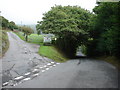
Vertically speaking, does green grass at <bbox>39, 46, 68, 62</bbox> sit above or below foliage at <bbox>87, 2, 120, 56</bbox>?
below

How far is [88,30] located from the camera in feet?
62.5

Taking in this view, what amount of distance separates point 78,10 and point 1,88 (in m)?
18.1

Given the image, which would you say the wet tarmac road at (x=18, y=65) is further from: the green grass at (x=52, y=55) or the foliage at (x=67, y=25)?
the foliage at (x=67, y=25)

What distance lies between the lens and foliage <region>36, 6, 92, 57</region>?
55.2ft

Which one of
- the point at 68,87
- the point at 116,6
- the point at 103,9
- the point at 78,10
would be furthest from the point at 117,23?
the point at 78,10

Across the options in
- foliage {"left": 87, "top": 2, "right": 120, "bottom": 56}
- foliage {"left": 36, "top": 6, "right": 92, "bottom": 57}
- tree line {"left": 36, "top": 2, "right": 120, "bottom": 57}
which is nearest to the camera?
foliage {"left": 87, "top": 2, "right": 120, "bottom": 56}

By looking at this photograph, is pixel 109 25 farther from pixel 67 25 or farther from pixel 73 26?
pixel 67 25

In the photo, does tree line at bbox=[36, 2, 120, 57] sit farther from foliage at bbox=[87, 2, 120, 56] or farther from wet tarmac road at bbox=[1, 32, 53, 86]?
wet tarmac road at bbox=[1, 32, 53, 86]

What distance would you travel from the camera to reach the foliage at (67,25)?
55.2ft

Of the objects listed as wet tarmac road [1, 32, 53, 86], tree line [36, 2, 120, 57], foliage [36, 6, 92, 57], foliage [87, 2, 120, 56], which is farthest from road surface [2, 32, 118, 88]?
foliage [36, 6, 92, 57]

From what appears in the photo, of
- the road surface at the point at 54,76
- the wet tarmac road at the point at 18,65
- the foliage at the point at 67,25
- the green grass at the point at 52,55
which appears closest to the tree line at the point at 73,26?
the foliage at the point at 67,25

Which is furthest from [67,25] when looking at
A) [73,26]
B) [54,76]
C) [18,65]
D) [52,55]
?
[54,76]

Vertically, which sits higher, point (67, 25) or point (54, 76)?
point (67, 25)

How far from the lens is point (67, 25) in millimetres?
16781
